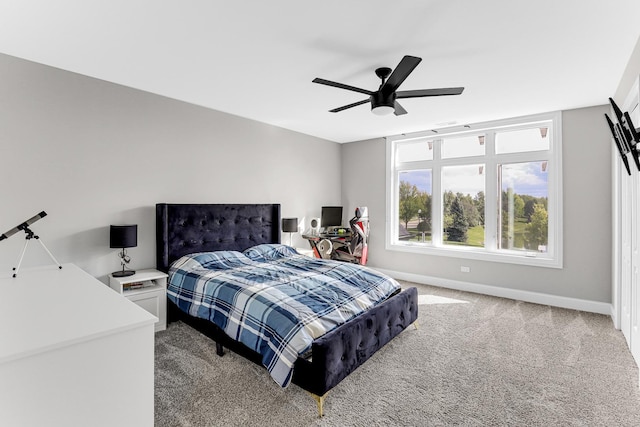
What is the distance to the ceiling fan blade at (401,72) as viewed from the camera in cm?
210

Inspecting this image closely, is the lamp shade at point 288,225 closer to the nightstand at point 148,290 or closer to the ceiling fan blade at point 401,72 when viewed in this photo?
the nightstand at point 148,290

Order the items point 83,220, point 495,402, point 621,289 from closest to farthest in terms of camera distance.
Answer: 1. point 495,402
2. point 83,220
3. point 621,289

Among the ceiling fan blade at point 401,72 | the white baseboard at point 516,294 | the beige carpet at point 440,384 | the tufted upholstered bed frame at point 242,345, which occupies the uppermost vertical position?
the ceiling fan blade at point 401,72

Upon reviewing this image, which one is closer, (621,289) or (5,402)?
(5,402)

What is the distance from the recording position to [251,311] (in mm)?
2469

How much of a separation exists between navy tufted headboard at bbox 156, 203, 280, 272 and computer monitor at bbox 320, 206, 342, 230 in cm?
113

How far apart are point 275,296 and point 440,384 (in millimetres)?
1457

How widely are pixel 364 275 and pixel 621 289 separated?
2.85m

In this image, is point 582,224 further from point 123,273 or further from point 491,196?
point 123,273

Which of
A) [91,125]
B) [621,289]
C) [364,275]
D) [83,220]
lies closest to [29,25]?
[91,125]

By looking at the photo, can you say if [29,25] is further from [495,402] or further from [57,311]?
[495,402]

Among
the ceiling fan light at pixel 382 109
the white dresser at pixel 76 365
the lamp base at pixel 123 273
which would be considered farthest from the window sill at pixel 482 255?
the white dresser at pixel 76 365

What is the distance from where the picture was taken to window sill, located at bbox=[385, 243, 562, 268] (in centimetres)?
428

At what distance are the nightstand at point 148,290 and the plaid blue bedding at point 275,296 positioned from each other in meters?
0.12
